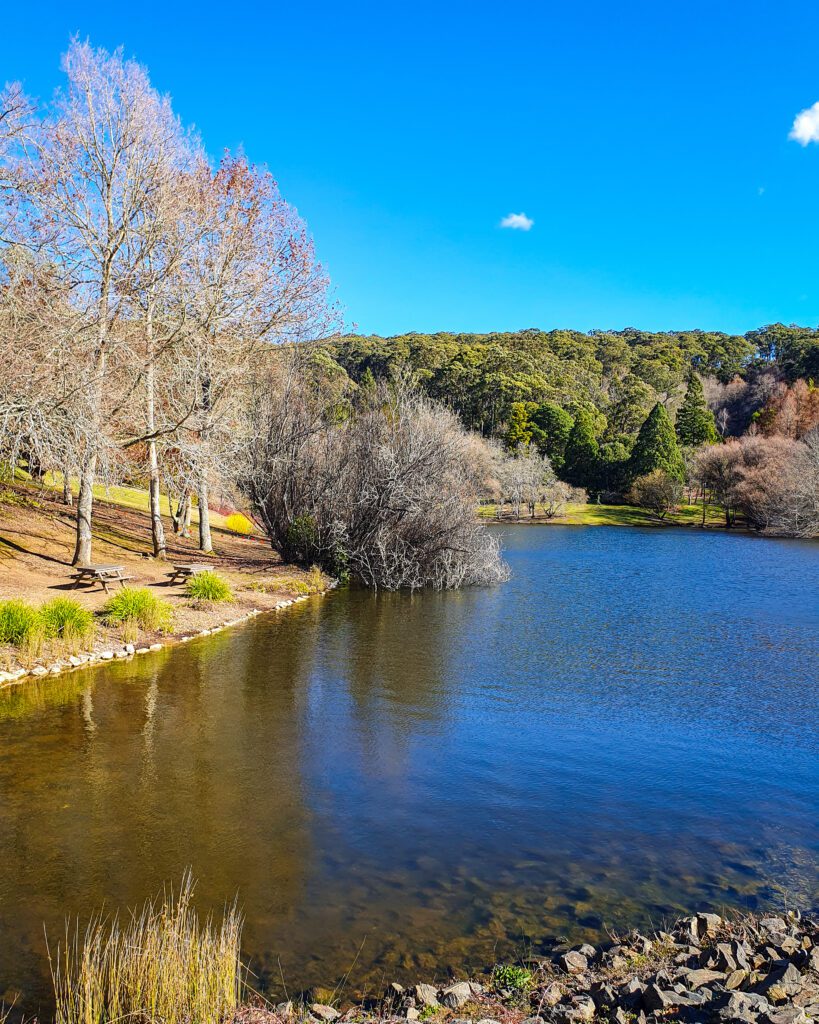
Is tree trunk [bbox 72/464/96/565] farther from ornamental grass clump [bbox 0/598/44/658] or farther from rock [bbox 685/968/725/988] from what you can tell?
rock [bbox 685/968/725/988]

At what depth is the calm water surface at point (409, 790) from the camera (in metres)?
7.09

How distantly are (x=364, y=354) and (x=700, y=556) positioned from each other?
8438 centimetres

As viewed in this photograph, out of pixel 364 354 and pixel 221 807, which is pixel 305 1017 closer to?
pixel 221 807

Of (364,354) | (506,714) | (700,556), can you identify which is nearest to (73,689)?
(506,714)

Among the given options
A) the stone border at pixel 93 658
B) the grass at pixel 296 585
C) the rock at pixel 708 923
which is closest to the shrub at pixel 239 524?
the grass at pixel 296 585

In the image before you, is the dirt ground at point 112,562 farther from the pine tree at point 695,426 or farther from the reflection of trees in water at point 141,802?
the pine tree at point 695,426

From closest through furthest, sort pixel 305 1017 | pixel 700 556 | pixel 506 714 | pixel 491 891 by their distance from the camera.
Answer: pixel 305 1017
pixel 491 891
pixel 506 714
pixel 700 556

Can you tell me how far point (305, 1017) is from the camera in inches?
211

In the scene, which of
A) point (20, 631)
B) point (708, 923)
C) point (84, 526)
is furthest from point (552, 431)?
point (708, 923)

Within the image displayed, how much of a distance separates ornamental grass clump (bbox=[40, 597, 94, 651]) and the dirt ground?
0.40 metres

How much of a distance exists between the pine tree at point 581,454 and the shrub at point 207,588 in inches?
2506

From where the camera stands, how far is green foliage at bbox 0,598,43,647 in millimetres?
14898

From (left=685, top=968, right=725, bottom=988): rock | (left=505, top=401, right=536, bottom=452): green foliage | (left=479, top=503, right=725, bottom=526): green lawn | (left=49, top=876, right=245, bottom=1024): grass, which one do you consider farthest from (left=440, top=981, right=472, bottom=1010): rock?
(left=505, top=401, right=536, bottom=452): green foliage

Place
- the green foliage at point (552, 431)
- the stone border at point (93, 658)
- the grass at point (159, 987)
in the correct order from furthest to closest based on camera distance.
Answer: the green foliage at point (552, 431) < the stone border at point (93, 658) < the grass at point (159, 987)
